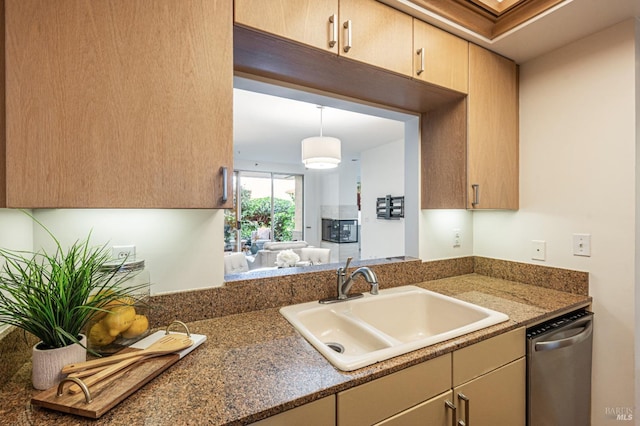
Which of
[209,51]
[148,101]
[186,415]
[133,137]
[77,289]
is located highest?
[209,51]

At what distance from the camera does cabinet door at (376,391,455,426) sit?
87 centimetres

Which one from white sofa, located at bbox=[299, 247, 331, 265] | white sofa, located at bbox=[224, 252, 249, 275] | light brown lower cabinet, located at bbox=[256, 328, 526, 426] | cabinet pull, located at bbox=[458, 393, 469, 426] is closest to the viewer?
light brown lower cabinet, located at bbox=[256, 328, 526, 426]

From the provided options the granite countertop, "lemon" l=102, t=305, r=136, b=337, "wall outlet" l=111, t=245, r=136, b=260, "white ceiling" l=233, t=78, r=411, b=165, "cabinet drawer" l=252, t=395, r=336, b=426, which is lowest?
"cabinet drawer" l=252, t=395, r=336, b=426

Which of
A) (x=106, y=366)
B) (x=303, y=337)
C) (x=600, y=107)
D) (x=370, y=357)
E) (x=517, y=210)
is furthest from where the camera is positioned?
(x=517, y=210)

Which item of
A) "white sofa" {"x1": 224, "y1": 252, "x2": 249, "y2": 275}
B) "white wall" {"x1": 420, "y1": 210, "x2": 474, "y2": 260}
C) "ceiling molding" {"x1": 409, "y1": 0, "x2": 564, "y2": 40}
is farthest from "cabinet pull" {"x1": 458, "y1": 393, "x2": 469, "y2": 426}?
"white sofa" {"x1": 224, "y1": 252, "x2": 249, "y2": 275}

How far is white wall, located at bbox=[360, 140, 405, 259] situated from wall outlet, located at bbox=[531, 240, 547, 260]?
276 cm

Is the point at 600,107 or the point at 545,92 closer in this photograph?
the point at 600,107

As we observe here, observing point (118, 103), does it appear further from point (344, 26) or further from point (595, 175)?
point (595, 175)

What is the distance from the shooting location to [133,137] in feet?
2.72

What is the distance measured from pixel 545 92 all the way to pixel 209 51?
69.6 inches

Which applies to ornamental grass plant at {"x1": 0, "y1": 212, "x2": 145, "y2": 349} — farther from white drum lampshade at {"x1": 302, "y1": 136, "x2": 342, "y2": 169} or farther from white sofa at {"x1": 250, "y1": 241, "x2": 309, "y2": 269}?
white sofa at {"x1": 250, "y1": 241, "x2": 309, "y2": 269}

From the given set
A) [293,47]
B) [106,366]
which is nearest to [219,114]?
[293,47]

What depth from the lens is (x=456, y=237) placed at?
195 centimetres

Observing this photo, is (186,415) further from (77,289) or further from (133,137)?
(133,137)
